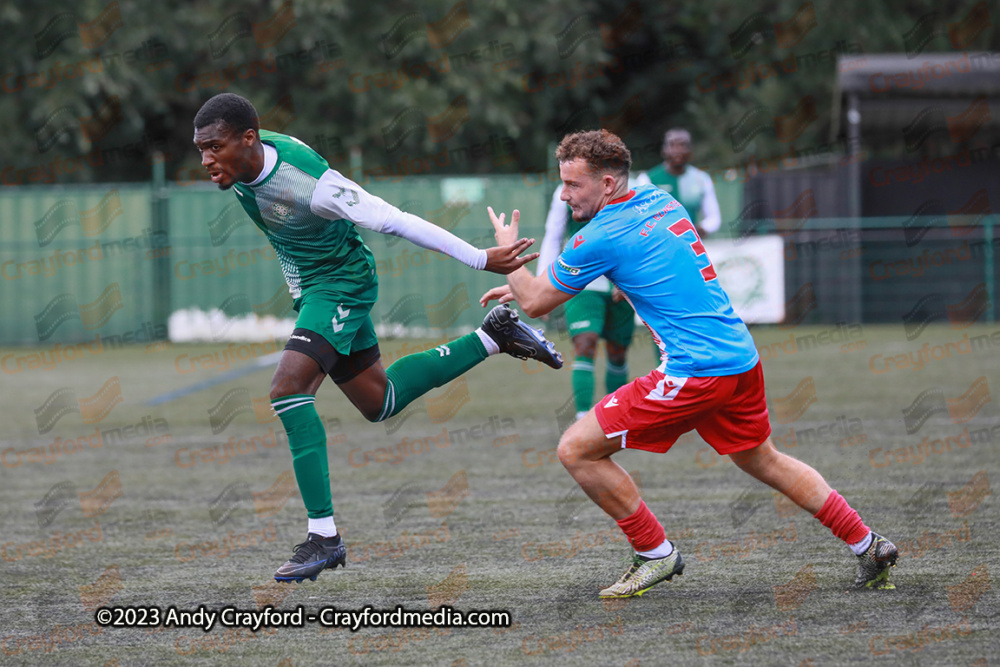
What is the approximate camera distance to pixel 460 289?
21.3 m

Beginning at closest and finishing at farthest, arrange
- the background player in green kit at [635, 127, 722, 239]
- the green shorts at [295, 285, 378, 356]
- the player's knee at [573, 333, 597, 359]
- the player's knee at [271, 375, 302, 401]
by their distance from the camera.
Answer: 1. the player's knee at [271, 375, 302, 401]
2. the green shorts at [295, 285, 378, 356]
3. the player's knee at [573, 333, 597, 359]
4. the background player in green kit at [635, 127, 722, 239]

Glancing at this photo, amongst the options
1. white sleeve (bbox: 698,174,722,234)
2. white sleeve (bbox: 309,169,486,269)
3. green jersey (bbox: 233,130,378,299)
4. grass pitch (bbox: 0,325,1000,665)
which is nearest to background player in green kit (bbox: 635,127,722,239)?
white sleeve (bbox: 698,174,722,234)

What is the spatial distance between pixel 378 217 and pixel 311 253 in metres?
0.46

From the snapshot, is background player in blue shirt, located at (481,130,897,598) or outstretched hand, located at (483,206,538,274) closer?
background player in blue shirt, located at (481,130,897,598)

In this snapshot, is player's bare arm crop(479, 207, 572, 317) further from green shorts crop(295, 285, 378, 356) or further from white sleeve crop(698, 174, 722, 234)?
white sleeve crop(698, 174, 722, 234)

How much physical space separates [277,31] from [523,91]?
546cm

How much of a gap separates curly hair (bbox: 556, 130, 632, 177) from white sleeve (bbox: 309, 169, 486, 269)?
57cm

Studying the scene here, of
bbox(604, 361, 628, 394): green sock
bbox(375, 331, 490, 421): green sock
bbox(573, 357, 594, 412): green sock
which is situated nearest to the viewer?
bbox(375, 331, 490, 421): green sock

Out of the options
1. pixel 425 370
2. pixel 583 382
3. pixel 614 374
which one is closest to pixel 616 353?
pixel 614 374

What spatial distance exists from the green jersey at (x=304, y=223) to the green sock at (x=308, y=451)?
556 millimetres

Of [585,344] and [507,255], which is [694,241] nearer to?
[507,255]

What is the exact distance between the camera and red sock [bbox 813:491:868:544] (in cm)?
470

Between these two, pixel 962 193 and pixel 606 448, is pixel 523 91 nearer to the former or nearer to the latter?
pixel 962 193

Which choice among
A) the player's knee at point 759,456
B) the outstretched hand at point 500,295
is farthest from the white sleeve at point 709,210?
the player's knee at point 759,456
